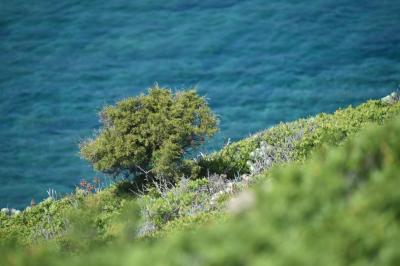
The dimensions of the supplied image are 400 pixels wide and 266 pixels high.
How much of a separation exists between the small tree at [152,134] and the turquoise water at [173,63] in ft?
32.7

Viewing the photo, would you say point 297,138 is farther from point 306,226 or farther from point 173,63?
point 173,63

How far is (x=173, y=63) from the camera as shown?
37.7 metres

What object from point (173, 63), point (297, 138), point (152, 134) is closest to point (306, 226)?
point (152, 134)

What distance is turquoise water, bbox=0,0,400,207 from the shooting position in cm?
3215

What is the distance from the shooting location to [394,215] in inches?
254

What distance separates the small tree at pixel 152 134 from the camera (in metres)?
19.0

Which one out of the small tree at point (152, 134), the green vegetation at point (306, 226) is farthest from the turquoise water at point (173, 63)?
the green vegetation at point (306, 226)

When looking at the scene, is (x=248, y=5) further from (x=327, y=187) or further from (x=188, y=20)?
(x=327, y=187)

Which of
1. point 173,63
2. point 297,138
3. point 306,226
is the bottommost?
point 173,63

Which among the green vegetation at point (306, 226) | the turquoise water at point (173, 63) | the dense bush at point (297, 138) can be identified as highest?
the green vegetation at point (306, 226)

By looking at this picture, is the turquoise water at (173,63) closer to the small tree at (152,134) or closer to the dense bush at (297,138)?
the small tree at (152,134)

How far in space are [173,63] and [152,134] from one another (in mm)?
18987

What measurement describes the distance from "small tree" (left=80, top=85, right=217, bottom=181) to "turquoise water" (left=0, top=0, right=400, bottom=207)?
9.98 m

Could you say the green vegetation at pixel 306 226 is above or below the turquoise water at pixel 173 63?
above
